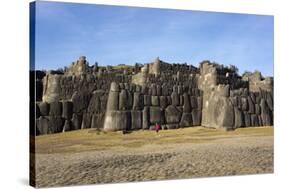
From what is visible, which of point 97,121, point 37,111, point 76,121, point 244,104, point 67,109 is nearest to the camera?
point 37,111

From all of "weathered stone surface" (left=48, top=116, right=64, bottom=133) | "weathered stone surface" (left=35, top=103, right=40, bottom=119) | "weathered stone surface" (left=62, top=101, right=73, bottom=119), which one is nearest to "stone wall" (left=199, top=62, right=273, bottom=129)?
"weathered stone surface" (left=62, top=101, right=73, bottom=119)

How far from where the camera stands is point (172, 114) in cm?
1546

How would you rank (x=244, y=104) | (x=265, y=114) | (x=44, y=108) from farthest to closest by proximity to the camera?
(x=265, y=114), (x=244, y=104), (x=44, y=108)

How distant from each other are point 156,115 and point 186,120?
829 mm

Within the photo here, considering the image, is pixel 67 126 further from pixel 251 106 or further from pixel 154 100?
pixel 251 106

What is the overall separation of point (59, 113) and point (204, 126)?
368 centimetres

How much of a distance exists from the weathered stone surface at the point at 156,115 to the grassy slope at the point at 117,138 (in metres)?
0.26

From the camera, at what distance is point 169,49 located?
1528cm

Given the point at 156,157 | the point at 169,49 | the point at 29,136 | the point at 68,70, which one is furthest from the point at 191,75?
the point at 29,136

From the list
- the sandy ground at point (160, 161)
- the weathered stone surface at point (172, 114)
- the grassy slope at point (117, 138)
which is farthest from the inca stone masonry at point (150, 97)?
the sandy ground at point (160, 161)

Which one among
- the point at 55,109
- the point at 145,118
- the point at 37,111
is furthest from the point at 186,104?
the point at 37,111

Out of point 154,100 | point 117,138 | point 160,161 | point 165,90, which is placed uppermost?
point 165,90

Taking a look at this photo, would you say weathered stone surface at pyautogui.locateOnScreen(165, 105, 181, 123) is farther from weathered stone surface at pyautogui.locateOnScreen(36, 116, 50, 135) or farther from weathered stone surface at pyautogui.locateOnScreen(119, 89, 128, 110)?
weathered stone surface at pyautogui.locateOnScreen(36, 116, 50, 135)

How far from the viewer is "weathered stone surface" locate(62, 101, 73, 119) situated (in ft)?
46.4
